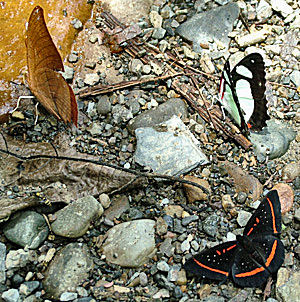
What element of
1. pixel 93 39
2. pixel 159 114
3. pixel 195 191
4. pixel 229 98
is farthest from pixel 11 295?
pixel 93 39

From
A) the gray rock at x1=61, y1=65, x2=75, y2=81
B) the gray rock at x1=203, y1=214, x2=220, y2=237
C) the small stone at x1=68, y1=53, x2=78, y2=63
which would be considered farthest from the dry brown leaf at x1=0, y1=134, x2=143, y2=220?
the small stone at x1=68, y1=53, x2=78, y2=63

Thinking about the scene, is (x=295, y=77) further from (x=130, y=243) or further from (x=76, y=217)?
(x=76, y=217)

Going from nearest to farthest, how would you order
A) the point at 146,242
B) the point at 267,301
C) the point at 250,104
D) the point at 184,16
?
A: the point at 267,301
the point at 146,242
the point at 250,104
the point at 184,16

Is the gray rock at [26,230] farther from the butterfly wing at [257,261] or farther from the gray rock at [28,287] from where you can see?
the butterfly wing at [257,261]

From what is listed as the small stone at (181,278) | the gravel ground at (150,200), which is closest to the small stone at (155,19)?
the gravel ground at (150,200)

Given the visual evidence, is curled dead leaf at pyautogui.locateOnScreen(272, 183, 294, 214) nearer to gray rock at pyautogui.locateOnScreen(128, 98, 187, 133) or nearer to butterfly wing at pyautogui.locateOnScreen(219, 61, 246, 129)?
butterfly wing at pyautogui.locateOnScreen(219, 61, 246, 129)

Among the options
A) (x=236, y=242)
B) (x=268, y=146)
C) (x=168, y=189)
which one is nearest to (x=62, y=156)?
(x=168, y=189)

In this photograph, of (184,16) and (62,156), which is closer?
(62,156)

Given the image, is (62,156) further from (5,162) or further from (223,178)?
(223,178)
